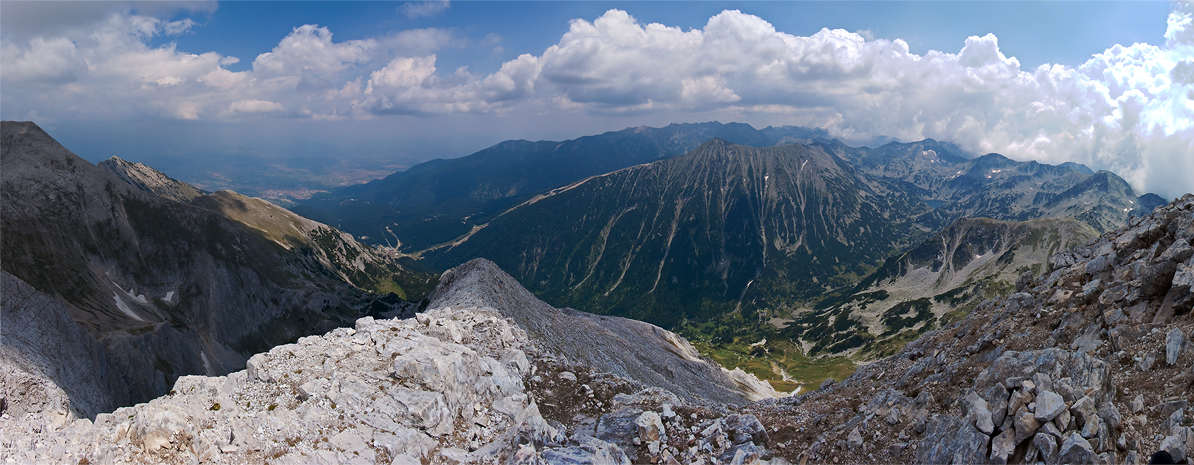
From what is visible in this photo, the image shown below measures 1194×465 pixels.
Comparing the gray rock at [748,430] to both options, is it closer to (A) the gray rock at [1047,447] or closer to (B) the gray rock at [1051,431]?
(A) the gray rock at [1047,447]

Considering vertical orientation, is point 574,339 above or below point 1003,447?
below

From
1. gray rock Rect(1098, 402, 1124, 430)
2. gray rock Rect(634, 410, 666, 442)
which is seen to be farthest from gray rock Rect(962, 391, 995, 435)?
gray rock Rect(634, 410, 666, 442)

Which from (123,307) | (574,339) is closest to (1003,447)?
(574,339)

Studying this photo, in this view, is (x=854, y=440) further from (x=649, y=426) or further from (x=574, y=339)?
(x=574, y=339)

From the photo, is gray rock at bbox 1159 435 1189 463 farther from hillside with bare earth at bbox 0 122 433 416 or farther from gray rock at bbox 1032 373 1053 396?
hillside with bare earth at bbox 0 122 433 416

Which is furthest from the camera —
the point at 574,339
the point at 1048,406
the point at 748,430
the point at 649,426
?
the point at 574,339
